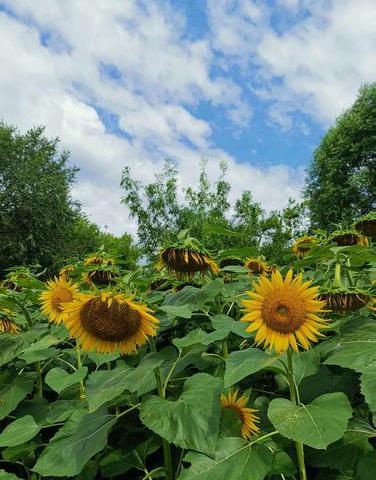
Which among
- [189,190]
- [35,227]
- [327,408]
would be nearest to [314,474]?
[327,408]

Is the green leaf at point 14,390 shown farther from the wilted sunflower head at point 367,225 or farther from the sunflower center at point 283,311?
the wilted sunflower head at point 367,225

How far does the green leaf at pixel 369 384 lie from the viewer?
3.65ft

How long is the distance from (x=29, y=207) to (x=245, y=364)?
3045cm

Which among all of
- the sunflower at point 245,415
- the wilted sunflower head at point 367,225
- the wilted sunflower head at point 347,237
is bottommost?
the sunflower at point 245,415

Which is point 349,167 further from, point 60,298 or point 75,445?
point 75,445

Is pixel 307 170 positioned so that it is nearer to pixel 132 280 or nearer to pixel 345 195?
pixel 345 195

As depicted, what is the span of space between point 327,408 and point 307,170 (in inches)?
1093

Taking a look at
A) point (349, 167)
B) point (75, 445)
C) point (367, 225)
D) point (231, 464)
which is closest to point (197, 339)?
point (231, 464)

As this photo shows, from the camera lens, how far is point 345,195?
76.0 feet

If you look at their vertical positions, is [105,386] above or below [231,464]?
above

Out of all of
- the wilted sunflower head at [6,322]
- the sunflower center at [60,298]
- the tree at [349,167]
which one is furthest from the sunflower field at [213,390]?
the tree at [349,167]

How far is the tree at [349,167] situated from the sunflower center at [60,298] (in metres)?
21.2

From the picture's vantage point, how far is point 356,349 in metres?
1.32

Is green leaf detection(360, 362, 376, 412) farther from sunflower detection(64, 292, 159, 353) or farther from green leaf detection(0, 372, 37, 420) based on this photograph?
green leaf detection(0, 372, 37, 420)
